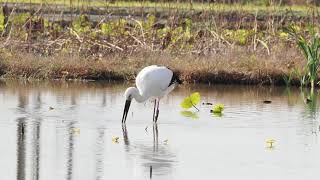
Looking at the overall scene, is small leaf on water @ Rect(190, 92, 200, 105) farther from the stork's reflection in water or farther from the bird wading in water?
the stork's reflection in water

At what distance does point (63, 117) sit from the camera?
14.4 m

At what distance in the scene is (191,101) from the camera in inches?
603

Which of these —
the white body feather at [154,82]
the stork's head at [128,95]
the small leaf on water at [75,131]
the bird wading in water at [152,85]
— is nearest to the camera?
the small leaf on water at [75,131]

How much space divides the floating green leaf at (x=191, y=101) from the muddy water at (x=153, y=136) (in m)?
0.12

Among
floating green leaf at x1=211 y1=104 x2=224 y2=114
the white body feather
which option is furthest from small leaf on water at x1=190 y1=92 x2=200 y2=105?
the white body feather

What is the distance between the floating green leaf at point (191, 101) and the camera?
15258 mm

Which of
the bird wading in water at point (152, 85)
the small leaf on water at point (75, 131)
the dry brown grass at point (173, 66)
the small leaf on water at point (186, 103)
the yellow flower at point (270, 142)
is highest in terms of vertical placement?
the bird wading in water at point (152, 85)

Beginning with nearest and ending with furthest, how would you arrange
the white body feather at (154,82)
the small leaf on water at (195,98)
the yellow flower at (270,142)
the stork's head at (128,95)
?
the yellow flower at (270,142) → the stork's head at (128,95) → the white body feather at (154,82) → the small leaf on water at (195,98)

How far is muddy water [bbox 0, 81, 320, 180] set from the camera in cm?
1083

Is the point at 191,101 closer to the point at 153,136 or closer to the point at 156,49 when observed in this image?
the point at 153,136

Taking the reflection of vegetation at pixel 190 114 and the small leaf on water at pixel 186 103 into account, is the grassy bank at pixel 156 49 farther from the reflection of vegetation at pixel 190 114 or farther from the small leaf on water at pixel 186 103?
the reflection of vegetation at pixel 190 114

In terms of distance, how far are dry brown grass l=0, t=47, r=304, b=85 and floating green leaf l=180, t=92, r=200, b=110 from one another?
340 cm

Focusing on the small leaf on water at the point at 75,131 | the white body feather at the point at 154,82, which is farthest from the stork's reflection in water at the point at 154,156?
the white body feather at the point at 154,82

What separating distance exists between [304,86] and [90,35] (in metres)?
4.44
